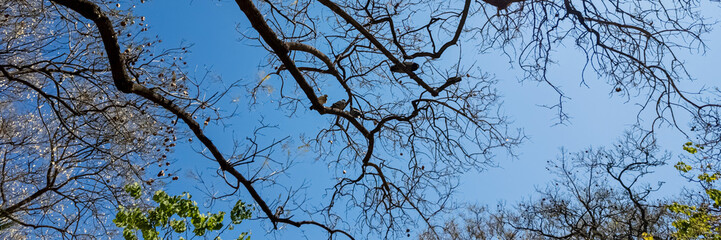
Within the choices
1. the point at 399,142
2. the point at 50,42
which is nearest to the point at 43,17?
the point at 50,42

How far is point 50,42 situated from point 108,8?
628 mm

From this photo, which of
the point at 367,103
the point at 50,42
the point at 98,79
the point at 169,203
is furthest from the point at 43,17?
the point at 367,103

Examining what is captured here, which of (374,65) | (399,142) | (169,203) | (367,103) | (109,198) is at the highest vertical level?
(374,65)

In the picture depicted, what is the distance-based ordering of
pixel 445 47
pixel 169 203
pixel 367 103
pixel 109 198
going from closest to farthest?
pixel 169 203, pixel 445 47, pixel 109 198, pixel 367 103

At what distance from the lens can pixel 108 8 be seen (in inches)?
178

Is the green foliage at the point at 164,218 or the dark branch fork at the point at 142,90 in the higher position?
the dark branch fork at the point at 142,90

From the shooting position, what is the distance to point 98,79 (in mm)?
4312

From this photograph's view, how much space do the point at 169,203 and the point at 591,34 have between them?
359 centimetres

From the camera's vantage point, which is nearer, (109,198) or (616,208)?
(109,198)

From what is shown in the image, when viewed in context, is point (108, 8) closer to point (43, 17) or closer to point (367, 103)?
point (43, 17)

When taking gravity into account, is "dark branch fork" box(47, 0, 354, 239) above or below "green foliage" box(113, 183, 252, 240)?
above

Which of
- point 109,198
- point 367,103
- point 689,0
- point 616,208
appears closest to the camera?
point 689,0

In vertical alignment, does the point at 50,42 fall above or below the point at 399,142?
above

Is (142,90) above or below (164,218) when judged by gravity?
above
